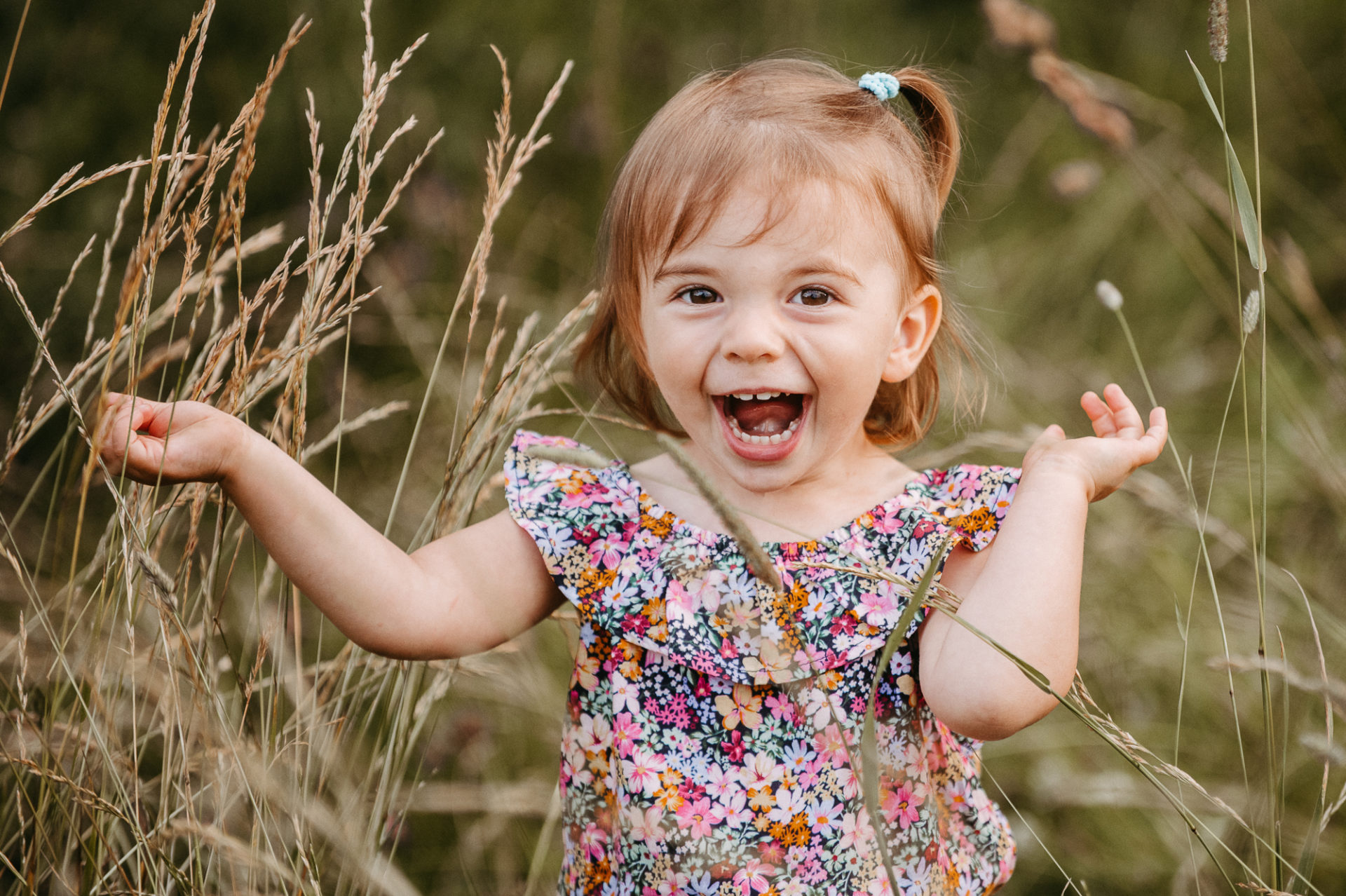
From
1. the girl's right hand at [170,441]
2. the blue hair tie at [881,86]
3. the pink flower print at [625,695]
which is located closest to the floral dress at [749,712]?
the pink flower print at [625,695]

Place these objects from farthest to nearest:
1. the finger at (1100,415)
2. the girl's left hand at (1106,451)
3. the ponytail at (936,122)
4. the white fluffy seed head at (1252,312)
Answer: the ponytail at (936,122) < the finger at (1100,415) < the girl's left hand at (1106,451) < the white fluffy seed head at (1252,312)

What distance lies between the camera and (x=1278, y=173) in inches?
121

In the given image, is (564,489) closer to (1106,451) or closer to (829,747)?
(829,747)

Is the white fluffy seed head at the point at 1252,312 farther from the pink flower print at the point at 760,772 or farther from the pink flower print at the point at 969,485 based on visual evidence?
the pink flower print at the point at 760,772

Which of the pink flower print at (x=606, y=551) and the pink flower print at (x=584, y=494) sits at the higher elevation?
the pink flower print at (x=584, y=494)

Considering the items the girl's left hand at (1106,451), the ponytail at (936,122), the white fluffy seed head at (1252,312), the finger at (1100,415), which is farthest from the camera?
the ponytail at (936,122)

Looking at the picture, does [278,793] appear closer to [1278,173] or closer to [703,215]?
[703,215]

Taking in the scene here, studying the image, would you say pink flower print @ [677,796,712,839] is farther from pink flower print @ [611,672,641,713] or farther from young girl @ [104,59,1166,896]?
pink flower print @ [611,672,641,713]

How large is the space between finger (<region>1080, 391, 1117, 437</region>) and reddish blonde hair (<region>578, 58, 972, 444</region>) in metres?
0.22

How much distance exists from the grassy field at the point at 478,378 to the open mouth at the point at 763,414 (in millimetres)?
205

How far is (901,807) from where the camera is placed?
3.88 ft

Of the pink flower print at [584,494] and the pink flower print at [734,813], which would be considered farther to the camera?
the pink flower print at [584,494]

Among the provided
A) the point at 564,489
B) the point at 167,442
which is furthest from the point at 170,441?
the point at 564,489

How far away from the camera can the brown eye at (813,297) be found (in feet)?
3.73
